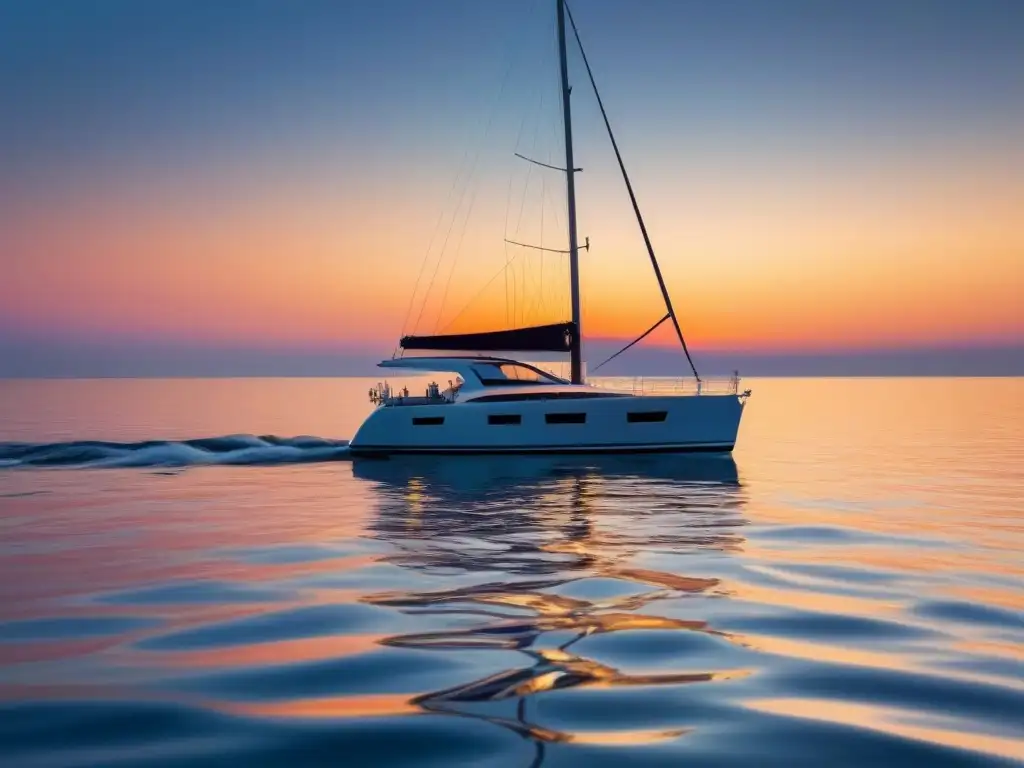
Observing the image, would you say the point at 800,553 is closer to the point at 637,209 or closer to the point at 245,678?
the point at 245,678

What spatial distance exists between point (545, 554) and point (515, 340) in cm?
1595

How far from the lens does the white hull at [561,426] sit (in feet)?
83.9

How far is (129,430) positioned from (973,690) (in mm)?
41730

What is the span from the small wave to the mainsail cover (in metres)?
5.35

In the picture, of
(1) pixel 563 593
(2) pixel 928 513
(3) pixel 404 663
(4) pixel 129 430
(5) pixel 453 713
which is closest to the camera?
(5) pixel 453 713

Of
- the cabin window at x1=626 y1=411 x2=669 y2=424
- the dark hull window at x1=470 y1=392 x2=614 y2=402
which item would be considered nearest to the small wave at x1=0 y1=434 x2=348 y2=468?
the dark hull window at x1=470 y1=392 x2=614 y2=402

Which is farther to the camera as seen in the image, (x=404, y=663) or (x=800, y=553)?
(x=800, y=553)

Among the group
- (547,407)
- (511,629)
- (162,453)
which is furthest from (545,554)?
(162,453)

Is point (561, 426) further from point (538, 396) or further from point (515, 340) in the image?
point (515, 340)

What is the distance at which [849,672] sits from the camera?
21.5 ft

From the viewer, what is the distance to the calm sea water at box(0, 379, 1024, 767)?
5.24m

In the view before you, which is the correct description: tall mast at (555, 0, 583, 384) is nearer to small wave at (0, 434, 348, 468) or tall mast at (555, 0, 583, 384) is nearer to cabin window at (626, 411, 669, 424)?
cabin window at (626, 411, 669, 424)

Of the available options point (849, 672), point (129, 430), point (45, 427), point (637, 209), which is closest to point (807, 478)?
point (637, 209)

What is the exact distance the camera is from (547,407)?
25531 mm
